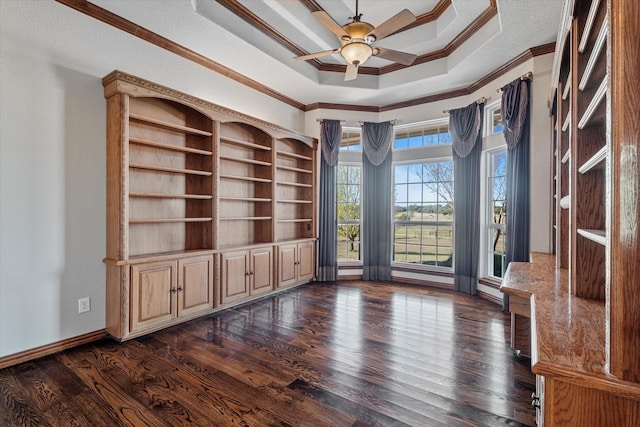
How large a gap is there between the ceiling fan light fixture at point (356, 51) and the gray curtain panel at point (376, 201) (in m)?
2.54

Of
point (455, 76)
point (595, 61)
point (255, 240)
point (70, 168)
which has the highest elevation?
point (455, 76)

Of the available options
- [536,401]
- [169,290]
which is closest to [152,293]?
[169,290]

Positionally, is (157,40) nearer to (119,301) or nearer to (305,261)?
(119,301)

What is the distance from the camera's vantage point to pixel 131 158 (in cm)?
321

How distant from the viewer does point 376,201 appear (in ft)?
18.0

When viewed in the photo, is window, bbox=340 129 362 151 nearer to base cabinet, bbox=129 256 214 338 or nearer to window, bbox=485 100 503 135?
window, bbox=485 100 503 135

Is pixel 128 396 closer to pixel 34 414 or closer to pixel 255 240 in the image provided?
pixel 34 414

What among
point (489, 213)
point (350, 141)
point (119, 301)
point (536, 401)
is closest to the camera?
point (536, 401)

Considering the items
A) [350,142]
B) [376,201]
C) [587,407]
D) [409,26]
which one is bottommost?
[587,407]

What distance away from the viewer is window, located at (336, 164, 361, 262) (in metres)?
5.75

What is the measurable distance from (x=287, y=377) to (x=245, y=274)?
199 centimetres

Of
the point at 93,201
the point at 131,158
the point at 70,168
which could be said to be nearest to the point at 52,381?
the point at 93,201

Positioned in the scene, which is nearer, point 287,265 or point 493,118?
point 493,118

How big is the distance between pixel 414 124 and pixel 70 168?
15.7 ft
